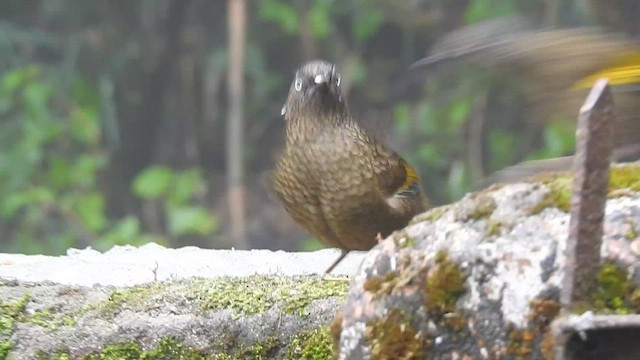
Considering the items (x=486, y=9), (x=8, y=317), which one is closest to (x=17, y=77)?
(x=486, y=9)

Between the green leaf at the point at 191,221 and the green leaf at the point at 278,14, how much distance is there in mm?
765

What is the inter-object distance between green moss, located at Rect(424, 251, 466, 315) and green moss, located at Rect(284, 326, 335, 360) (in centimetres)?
46

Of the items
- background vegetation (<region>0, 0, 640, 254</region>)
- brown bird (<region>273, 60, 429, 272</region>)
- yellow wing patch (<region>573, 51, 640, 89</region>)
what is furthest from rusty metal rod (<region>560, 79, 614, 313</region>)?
background vegetation (<region>0, 0, 640, 254</region>)

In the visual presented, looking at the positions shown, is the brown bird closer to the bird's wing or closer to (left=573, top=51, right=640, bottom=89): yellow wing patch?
the bird's wing

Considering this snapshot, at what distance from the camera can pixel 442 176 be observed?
3.86 m

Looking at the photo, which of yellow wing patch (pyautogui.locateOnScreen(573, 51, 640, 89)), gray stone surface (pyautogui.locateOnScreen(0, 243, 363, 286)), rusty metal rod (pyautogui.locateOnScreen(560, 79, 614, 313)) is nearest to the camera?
rusty metal rod (pyautogui.locateOnScreen(560, 79, 614, 313))

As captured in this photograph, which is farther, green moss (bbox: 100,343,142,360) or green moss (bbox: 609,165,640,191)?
green moss (bbox: 100,343,142,360)

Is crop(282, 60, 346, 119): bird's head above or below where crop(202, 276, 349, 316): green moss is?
above

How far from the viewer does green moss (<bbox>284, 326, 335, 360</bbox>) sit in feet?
5.53

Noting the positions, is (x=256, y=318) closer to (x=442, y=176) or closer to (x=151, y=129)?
(x=442, y=176)

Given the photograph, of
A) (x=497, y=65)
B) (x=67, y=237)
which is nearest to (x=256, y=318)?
(x=497, y=65)

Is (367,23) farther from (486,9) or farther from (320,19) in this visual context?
(486,9)

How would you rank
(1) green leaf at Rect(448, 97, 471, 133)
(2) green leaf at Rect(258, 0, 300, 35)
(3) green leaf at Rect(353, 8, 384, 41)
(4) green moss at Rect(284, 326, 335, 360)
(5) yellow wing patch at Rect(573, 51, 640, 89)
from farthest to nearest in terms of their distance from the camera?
(2) green leaf at Rect(258, 0, 300, 35), (3) green leaf at Rect(353, 8, 384, 41), (1) green leaf at Rect(448, 97, 471, 133), (4) green moss at Rect(284, 326, 335, 360), (5) yellow wing patch at Rect(573, 51, 640, 89)

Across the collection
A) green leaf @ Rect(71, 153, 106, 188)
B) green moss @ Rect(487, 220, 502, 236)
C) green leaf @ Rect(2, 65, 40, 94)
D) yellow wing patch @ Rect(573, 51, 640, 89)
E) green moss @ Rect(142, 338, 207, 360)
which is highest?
green leaf @ Rect(2, 65, 40, 94)
